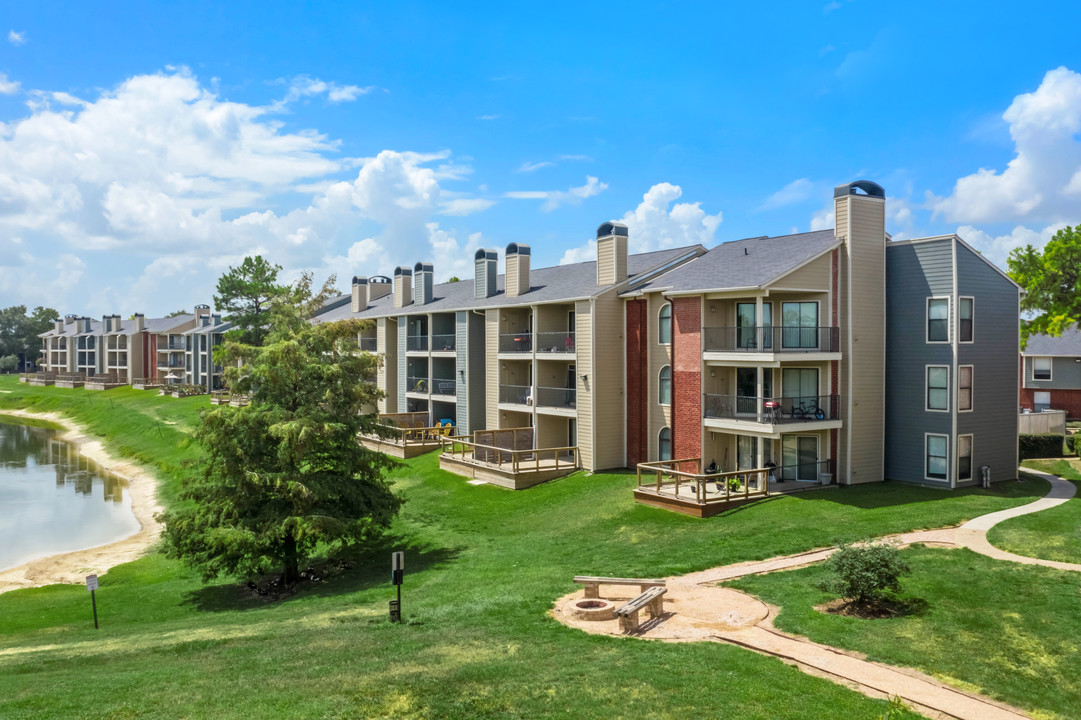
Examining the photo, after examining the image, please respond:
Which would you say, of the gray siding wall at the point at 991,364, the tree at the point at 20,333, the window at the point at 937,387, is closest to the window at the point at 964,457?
the gray siding wall at the point at 991,364

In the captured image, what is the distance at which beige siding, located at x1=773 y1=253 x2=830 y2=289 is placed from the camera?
2620cm

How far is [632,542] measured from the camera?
21641 millimetres

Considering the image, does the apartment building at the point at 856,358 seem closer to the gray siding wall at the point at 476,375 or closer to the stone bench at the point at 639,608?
the stone bench at the point at 639,608

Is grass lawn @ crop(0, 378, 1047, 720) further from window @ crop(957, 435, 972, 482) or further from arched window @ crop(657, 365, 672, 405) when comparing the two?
arched window @ crop(657, 365, 672, 405)

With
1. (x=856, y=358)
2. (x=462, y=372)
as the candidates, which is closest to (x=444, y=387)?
(x=462, y=372)

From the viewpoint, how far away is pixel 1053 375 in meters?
50.6

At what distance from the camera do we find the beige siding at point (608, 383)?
103 feet

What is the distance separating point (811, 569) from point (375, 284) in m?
47.9

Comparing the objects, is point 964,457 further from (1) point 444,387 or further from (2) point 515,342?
(1) point 444,387

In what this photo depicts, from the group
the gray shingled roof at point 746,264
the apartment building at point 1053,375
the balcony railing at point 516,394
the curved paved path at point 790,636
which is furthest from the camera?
the apartment building at point 1053,375

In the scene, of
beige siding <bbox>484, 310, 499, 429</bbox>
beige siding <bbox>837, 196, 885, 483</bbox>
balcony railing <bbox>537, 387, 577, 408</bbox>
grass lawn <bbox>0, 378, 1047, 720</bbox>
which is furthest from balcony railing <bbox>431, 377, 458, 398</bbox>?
beige siding <bbox>837, 196, 885, 483</bbox>

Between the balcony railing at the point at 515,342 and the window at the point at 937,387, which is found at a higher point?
the balcony railing at the point at 515,342

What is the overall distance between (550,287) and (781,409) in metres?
13.7

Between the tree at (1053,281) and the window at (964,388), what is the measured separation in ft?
48.0
